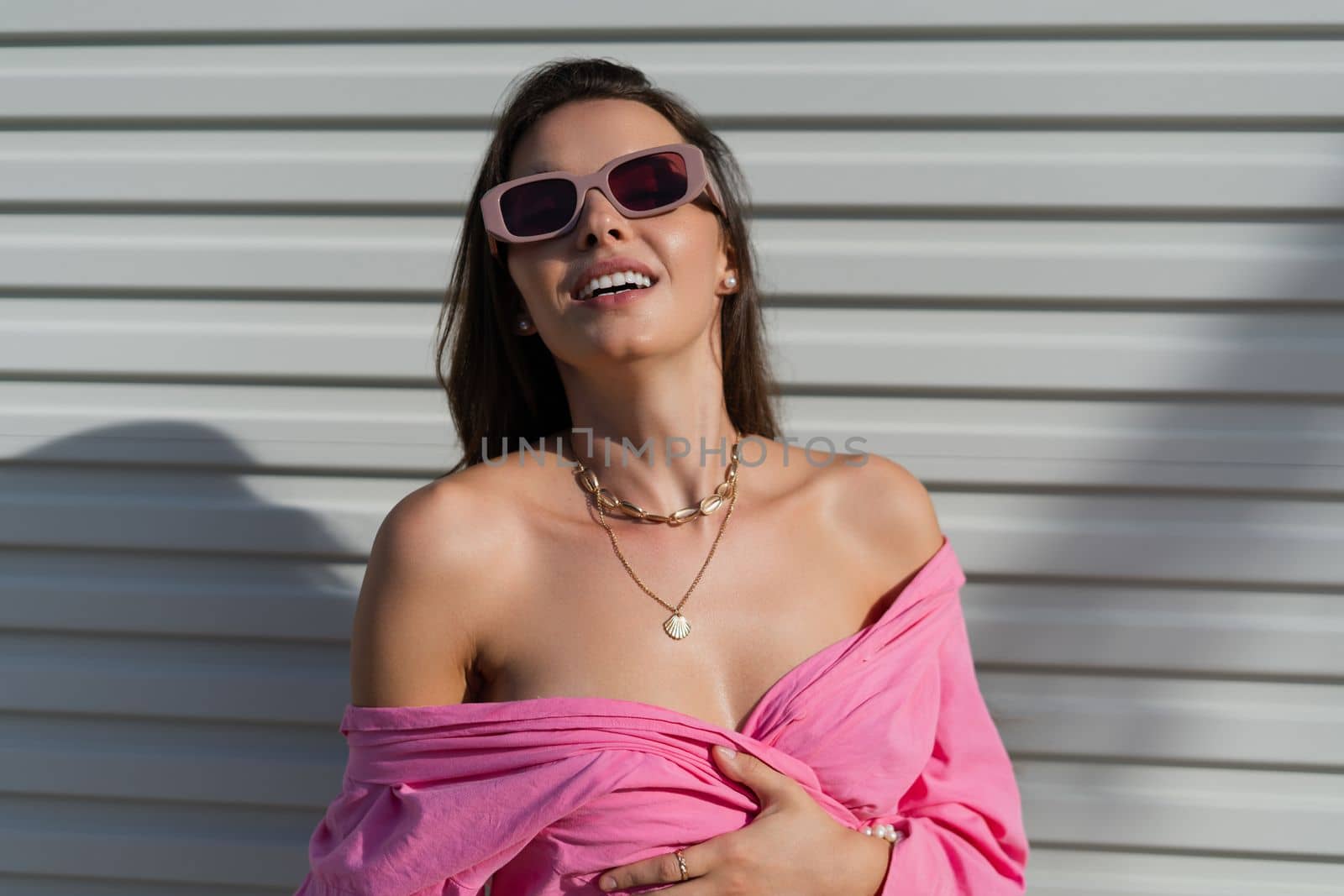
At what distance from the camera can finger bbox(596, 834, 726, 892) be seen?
1.37 metres

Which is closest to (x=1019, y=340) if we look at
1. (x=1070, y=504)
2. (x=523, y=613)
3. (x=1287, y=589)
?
(x=1070, y=504)

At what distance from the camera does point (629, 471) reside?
161cm

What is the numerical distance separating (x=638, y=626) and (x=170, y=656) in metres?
1.40

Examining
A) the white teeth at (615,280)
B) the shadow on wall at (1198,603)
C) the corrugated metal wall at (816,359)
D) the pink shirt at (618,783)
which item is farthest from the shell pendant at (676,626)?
the shadow on wall at (1198,603)

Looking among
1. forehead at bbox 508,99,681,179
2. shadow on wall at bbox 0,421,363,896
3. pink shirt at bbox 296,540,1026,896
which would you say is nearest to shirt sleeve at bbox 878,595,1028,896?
pink shirt at bbox 296,540,1026,896

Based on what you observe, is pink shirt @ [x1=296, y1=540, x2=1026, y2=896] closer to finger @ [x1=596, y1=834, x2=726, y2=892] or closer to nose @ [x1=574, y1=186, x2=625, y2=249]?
finger @ [x1=596, y1=834, x2=726, y2=892]

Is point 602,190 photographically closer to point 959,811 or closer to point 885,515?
point 885,515

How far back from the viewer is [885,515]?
5.52 feet

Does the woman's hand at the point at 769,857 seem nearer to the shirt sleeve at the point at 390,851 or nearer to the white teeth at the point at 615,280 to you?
the shirt sleeve at the point at 390,851

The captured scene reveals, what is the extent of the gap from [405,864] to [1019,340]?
1594 mm

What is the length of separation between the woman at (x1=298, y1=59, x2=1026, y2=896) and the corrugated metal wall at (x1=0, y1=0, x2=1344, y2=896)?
0.49m

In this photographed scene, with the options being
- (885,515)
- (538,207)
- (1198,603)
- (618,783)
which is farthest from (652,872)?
(1198,603)

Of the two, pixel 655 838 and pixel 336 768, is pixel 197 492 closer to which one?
pixel 336 768

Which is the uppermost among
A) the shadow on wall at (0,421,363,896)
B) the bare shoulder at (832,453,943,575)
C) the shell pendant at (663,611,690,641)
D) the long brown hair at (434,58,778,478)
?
the long brown hair at (434,58,778,478)
